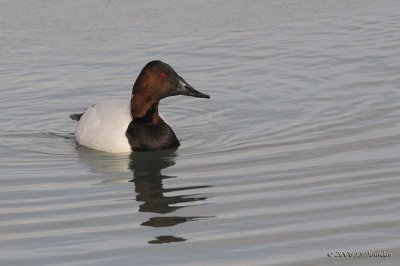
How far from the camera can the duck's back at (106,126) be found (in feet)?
31.4

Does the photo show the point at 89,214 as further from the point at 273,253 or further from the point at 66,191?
the point at 273,253

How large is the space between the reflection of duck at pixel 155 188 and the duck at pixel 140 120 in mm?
146

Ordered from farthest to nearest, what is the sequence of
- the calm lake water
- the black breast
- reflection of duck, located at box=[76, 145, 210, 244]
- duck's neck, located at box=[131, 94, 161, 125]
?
duck's neck, located at box=[131, 94, 161, 125] → the black breast → reflection of duck, located at box=[76, 145, 210, 244] → the calm lake water

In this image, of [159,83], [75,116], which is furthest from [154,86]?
[75,116]

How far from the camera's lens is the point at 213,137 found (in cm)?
965

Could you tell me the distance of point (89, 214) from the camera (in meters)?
7.17

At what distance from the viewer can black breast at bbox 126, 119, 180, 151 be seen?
374 inches

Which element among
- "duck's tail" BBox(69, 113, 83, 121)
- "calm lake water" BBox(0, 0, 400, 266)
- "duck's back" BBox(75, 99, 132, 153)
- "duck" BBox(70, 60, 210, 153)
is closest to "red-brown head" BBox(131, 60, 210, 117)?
"duck" BBox(70, 60, 210, 153)

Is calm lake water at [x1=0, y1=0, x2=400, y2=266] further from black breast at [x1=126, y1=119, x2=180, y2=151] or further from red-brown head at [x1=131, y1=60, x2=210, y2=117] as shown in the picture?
red-brown head at [x1=131, y1=60, x2=210, y2=117]

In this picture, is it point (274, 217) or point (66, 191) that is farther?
point (66, 191)

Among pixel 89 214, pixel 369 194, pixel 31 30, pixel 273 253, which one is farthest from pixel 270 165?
pixel 31 30

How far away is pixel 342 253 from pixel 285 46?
21.7ft

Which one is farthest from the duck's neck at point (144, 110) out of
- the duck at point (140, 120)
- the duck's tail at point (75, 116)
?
the duck's tail at point (75, 116)

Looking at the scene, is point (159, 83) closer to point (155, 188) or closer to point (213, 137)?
point (213, 137)
